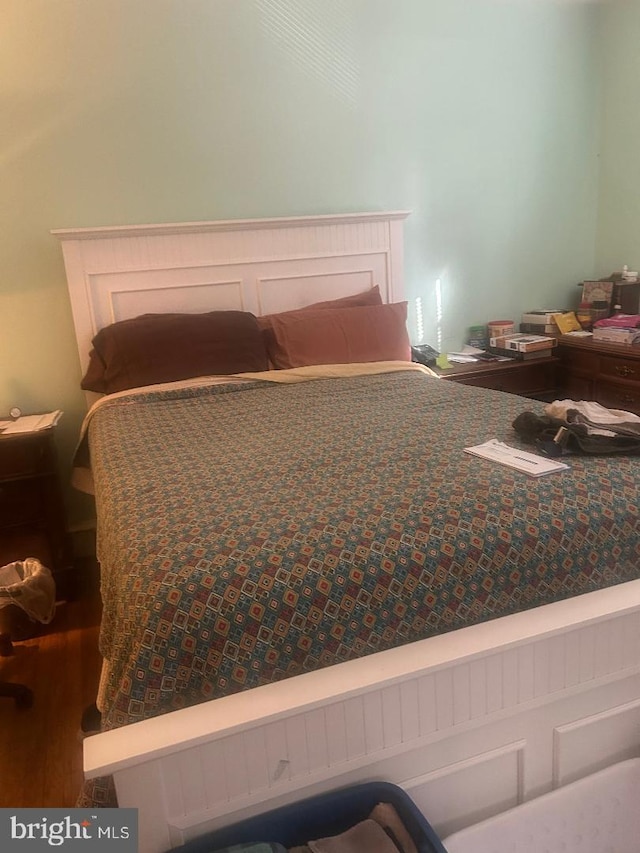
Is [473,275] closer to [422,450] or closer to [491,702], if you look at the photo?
[422,450]

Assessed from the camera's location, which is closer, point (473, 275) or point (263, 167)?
point (263, 167)

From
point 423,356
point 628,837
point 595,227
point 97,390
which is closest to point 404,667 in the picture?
point 628,837

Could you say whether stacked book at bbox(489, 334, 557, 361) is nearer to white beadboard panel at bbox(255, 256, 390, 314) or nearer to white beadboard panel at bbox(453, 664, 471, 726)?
white beadboard panel at bbox(255, 256, 390, 314)

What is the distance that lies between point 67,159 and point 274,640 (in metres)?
2.29

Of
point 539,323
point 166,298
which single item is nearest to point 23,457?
point 166,298

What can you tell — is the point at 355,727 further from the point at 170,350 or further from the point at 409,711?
the point at 170,350

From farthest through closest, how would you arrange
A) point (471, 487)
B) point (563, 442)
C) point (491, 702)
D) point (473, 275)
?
point (473, 275) → point (563, 442) → point (471, 487) → point (491, 702)

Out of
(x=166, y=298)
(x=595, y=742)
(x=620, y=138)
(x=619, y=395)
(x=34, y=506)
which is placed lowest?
(x=595, y=742)

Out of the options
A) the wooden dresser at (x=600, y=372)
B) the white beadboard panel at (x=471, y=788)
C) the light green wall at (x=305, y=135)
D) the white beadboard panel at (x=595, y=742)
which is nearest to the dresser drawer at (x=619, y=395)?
the wooden dresser at (x=600, y=372)

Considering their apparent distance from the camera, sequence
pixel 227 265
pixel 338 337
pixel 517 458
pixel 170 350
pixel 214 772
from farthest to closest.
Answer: pixel 227 265 → pixel 338 337 → pixel 170 350 → pixel 517 458 → pixel 214 772

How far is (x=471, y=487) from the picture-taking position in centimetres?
142

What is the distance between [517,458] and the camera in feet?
5.20

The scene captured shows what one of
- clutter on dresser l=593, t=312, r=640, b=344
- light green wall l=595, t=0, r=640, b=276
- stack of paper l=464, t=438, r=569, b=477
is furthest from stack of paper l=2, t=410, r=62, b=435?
light green wall l=595, t=0, r=640, b=276

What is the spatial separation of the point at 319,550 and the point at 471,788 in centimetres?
56
